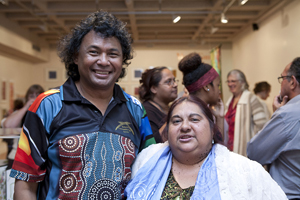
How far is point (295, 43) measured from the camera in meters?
6.21

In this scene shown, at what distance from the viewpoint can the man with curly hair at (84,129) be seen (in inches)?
59.5

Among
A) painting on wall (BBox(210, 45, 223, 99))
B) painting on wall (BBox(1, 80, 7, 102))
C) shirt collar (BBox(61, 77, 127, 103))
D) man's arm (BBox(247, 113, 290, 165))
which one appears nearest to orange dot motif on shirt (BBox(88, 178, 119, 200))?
shirt collar (BBox(61, 77, 127, 103))

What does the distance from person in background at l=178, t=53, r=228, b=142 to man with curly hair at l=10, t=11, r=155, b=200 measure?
118 cm

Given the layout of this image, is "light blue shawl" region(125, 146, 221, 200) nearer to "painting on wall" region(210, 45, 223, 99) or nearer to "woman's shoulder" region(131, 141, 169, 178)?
"woman's shoulder" region(131, 141, 169, 178)

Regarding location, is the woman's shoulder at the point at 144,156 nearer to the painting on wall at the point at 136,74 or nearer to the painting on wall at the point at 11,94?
the painting on wall at the point at 11,94

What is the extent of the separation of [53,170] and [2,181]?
0.72m

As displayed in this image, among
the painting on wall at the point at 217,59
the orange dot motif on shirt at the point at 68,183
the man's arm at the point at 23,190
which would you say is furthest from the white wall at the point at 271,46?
the man's arm at the point at 23,190

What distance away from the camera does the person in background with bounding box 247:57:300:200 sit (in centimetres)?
229

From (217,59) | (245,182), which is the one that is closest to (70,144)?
(245,182)

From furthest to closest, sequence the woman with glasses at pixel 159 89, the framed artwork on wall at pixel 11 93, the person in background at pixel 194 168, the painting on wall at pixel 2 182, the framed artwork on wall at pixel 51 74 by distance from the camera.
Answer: the framed artwork on wall at pixel 51 74, the framed artwork on wall at pixel 11 93, the woman with glasses at pixel 159 89, the painting on wall at pixel 2 182, the person in background at pixel 194 168

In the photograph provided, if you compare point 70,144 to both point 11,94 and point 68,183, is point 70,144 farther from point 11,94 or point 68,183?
point 11,94

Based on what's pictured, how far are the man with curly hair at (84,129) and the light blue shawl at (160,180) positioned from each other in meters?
0.09

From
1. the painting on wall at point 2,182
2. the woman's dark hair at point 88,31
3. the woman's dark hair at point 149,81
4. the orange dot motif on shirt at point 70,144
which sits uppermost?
the woman's dark hair at point 88,31

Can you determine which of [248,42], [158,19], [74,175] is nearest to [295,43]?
[248,42]
